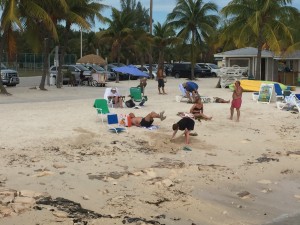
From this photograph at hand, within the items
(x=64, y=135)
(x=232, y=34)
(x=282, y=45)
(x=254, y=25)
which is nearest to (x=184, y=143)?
(x=64, y=135)

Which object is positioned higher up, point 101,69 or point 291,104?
point 101,69

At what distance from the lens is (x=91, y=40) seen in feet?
186

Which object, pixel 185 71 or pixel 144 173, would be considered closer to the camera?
pixel 144 173

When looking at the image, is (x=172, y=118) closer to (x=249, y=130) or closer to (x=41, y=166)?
(x=249, y=130)

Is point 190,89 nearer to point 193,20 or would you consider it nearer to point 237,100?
point 237,100

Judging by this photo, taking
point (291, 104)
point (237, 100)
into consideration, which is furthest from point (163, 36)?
point (237, 100)

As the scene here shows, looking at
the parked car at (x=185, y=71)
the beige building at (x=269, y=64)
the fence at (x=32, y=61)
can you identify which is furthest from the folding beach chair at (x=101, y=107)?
→ the fence at (x=32, y=61)

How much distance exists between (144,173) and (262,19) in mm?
23483

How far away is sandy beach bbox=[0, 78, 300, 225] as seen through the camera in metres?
6.40

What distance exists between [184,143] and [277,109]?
27.8 ft

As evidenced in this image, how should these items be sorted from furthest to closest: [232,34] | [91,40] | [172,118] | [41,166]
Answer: [91,40]
[232,34]
[172,118]
[41,166]

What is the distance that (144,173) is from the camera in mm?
8383

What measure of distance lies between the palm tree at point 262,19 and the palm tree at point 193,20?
27.5 ft

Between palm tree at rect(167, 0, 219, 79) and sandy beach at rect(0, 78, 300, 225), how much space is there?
25444 mm
